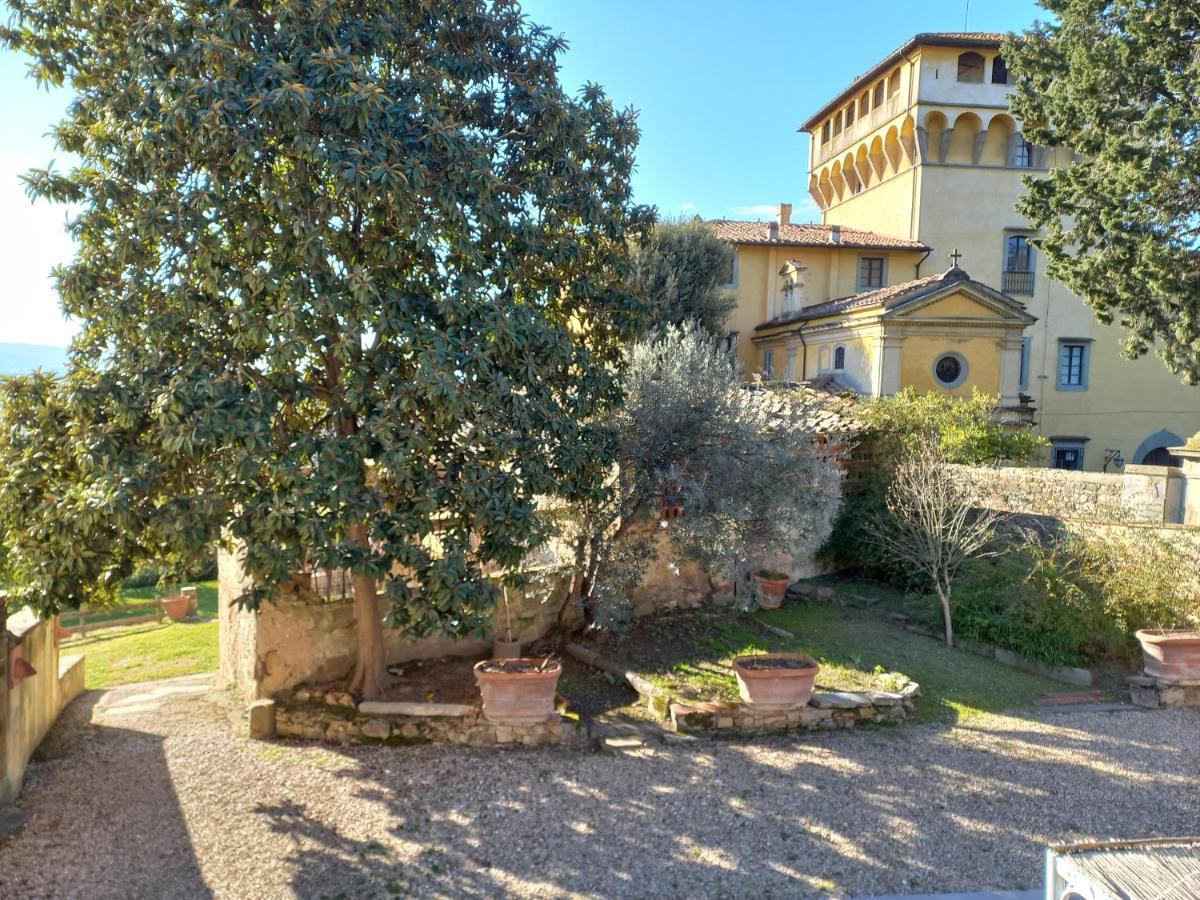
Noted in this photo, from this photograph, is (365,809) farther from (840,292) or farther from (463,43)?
(840,292)

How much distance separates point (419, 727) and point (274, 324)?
4.07 metres

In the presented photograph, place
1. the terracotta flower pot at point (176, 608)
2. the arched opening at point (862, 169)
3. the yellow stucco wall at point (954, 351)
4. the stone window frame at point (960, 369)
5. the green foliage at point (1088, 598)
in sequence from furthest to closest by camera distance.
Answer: the arched opening at point (862, 169), the stone window frame at point (960, 369), the yellow stucco wall at point (954, 351), the terracotta flower pot at point (176, 608), the green foliage at point (1088, 598)

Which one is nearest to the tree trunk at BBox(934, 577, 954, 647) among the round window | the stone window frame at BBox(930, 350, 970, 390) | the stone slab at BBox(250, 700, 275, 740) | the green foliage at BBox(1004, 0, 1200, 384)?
the stone slab at BBox(250, 700, 275, 740)

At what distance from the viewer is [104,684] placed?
10.7 meters

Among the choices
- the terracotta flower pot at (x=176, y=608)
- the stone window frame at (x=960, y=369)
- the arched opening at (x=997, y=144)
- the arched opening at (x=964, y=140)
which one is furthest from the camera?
the arched opening at (x=997, y=144)

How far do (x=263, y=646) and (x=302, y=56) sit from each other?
561 cm

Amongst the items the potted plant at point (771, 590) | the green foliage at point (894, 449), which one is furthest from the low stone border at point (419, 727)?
the green foliage at point (894, 449)

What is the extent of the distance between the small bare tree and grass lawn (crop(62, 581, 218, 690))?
1066 cm

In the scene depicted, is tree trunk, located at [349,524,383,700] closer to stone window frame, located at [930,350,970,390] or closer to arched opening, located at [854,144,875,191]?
stone window frame, located at [930,350,970,390]

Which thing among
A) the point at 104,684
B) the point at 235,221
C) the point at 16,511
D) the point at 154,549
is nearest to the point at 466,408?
the point at 235,221

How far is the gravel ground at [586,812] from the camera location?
16.9 feet

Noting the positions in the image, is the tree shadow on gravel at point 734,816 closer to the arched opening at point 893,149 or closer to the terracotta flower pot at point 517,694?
the terracotta flower pot at point 517,694

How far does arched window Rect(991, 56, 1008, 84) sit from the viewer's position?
28.8 meters

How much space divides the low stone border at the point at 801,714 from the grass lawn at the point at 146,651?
7678 millimetres
